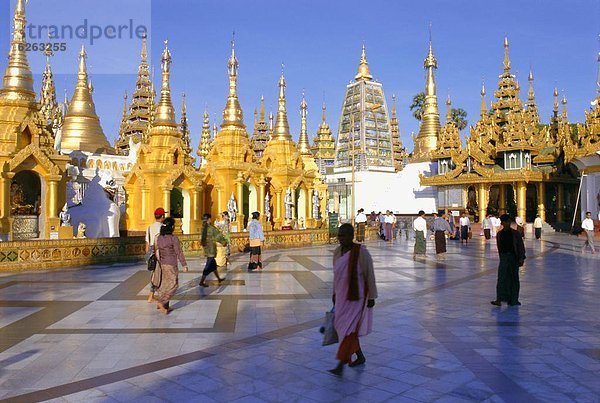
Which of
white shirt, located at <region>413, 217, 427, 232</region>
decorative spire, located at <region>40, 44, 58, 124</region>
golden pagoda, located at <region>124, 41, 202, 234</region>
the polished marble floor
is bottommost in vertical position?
the polished marble floor

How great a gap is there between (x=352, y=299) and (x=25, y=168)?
1801 cm

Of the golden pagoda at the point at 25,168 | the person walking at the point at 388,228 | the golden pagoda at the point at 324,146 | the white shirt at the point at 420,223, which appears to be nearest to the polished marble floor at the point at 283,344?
the white shirt at the point at 420,223

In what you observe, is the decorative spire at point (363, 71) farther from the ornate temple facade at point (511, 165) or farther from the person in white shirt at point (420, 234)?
the person in white shirt at point (420, 234)

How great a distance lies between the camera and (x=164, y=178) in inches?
985

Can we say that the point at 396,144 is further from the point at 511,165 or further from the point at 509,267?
the point at 509,267

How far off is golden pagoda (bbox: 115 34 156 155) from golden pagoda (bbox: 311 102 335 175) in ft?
87.4

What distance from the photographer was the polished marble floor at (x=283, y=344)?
18.0ft

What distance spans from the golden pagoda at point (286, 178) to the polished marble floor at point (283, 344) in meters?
19.0

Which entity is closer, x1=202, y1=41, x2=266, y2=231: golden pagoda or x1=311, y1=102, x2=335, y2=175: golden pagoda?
x1=202, y1=41, x2=266, y2=231: golden pagoda

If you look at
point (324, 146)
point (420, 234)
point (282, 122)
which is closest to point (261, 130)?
point (324, 146)

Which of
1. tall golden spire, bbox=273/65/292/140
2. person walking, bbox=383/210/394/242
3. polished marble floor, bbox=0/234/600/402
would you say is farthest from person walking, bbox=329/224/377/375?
tall golden spire, bbox=273/65/292/140

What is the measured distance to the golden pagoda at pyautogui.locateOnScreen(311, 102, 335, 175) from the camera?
7300cm

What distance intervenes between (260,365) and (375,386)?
1.49 m

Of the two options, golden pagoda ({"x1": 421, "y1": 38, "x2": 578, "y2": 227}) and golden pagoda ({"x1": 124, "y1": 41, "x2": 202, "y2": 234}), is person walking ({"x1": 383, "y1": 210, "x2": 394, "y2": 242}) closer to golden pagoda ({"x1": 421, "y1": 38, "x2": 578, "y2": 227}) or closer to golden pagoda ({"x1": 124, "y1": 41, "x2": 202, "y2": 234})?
golden pagoda ({"x1": 124, "y1": 41, "x2": 202, "y2": 234})
